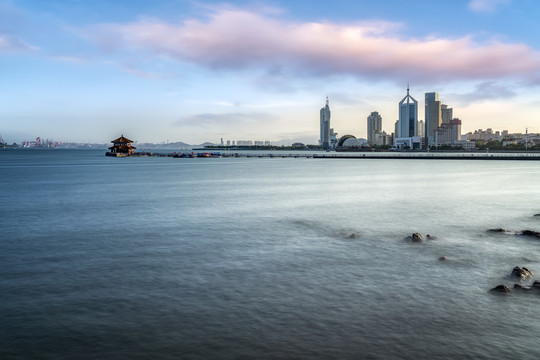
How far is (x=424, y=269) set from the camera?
65.8 ft

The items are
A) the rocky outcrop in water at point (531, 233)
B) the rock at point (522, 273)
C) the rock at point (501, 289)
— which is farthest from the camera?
the rocky outcrop in water at point (531, 233)

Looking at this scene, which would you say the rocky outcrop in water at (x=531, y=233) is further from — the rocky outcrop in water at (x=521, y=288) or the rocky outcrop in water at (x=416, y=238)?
the rocky outcrop in water at (x=521, y=288)

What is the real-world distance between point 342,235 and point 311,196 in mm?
24906

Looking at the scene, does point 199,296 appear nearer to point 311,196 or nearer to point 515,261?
point 515,261

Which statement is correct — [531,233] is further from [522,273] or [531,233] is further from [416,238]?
[522,273]

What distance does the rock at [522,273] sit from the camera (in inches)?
726

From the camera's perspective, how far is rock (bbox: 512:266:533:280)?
18438 mm

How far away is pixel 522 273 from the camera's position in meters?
18.5

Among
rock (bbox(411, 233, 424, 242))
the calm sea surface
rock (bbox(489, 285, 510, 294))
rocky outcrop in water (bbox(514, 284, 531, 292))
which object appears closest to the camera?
the calm sea surface

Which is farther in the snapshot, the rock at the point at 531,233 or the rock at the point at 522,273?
the rock at the point at 531,233

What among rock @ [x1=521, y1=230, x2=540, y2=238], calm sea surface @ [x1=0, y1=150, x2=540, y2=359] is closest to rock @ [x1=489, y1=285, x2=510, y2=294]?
calm sea surface @ [x1=0, y1=150, x2=540, y2=359]

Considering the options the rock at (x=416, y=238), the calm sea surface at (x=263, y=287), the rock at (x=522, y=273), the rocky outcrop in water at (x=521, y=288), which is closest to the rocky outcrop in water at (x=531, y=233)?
the calm sea surface at (x=263, y=287)

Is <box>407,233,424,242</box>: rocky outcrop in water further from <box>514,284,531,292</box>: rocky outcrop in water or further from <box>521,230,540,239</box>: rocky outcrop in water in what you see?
<box>514,284,531,292</box>: rocky outcrop in water

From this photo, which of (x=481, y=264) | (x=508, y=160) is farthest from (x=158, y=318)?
(x=508, y=160)
